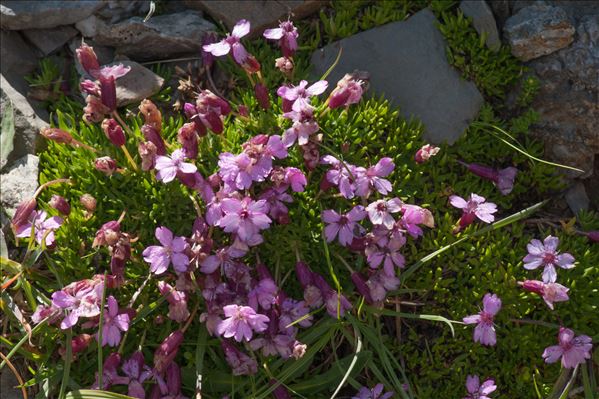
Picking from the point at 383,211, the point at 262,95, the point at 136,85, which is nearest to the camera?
the point at 383,211

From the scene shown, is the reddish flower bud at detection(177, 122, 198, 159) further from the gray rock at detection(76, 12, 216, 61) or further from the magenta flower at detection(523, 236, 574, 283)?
the magenta flower at detection(523, 236, 574, 283)

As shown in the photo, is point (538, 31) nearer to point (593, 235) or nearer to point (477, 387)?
point (593, 235)

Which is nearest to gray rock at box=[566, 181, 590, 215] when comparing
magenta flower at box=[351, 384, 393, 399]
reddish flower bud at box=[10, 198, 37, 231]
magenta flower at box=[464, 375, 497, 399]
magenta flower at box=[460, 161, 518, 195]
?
magenta flower at box=[460, 161, 518, 195]

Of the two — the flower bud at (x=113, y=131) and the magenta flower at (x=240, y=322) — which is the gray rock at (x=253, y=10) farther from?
the magenta flower at (x=240, y=322)

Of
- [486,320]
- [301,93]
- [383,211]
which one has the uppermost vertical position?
[301,93]

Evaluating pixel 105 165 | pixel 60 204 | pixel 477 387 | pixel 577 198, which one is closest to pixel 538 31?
pixel 577 198

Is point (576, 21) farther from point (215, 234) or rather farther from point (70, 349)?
point (70, 349)
